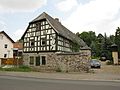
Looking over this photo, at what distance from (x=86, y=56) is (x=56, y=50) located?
695 cm

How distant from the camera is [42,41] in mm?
40125

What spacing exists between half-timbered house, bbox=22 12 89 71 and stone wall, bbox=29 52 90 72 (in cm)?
131

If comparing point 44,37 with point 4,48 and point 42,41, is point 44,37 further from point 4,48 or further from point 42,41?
point 4,48

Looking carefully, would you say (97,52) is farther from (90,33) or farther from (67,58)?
(67,58)

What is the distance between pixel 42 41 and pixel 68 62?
833cm

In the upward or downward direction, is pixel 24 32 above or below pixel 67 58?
above

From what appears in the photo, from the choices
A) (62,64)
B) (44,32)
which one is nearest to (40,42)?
(44,32)

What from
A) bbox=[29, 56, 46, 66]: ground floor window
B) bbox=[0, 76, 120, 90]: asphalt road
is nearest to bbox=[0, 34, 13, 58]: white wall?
bbox=[29, 56, 46, 66]: ground floor window

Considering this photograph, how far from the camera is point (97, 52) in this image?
274ft

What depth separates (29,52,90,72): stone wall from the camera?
32.4m

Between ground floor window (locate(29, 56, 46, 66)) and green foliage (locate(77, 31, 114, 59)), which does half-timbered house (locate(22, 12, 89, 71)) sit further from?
green foliage (locate(77, 31, 114, 59))

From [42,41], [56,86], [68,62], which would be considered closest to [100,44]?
[42,41]

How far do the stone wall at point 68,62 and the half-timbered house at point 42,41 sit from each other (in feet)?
4.29

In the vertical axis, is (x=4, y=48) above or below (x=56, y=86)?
above
